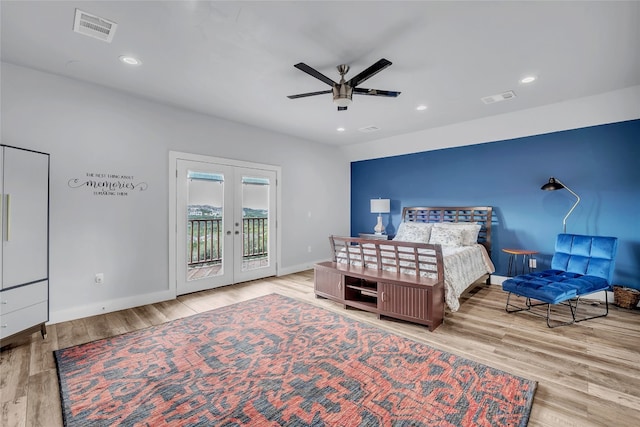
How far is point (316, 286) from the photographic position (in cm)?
412

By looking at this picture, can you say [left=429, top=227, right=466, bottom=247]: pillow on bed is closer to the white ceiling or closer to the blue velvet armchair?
the blue velvet armchair

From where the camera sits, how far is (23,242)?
2680 millimetres

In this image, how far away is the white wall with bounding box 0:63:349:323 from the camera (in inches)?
123

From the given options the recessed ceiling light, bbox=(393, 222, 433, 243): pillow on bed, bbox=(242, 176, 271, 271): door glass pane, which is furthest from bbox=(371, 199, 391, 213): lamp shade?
the recessed ceiling light

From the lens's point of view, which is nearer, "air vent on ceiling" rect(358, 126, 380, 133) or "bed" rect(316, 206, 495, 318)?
"bed" rect(316, 206, 495, 318)

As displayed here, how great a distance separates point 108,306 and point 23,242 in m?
1.27

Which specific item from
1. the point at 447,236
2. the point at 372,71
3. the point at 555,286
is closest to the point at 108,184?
the point at 372,71

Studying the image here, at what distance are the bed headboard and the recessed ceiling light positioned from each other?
5.13 meters

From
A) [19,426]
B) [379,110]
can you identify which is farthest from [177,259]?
[379,110]

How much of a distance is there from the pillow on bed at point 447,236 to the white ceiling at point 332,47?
2.09 meters

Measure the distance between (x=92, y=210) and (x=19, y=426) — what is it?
2407 mm

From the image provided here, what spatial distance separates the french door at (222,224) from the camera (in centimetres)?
427

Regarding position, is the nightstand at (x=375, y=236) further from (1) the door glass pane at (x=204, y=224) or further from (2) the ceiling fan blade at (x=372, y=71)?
(2) the ceiling fan blade at (x=372, y=71)

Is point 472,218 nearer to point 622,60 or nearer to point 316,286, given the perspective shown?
point 622,60
